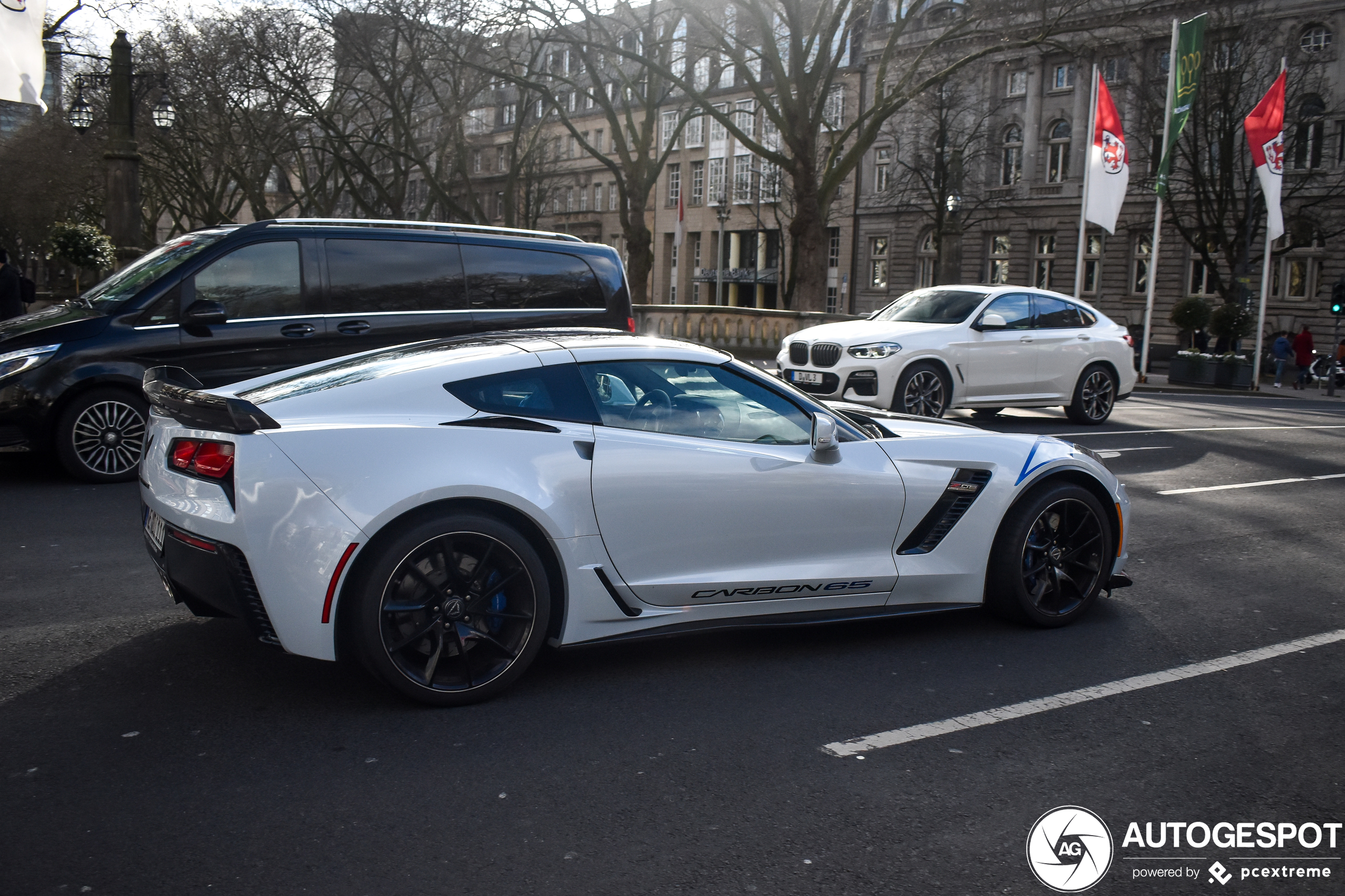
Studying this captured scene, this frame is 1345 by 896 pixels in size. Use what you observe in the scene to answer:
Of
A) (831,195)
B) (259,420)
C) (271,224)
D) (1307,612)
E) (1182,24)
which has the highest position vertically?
(1182,24)

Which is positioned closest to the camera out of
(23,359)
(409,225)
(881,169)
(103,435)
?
(23,359)

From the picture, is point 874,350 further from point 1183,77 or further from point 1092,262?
point 1092,262

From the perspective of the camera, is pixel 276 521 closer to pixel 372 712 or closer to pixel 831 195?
pixel 372 712

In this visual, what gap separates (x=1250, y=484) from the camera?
34.3 feet

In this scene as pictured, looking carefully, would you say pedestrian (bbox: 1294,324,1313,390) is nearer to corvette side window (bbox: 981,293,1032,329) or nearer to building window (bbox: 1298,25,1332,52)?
building window (bbox: 1298,25,1332,52)

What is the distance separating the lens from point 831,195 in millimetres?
24859

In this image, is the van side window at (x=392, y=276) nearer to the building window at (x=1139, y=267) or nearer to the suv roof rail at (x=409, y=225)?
the suv roof rail at (x=409, y=225)

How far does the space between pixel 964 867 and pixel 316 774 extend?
1.92 meters

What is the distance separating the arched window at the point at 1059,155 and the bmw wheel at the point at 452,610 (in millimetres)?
54509

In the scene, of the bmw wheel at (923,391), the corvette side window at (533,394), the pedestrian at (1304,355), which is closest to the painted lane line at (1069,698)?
the corvette side window at (533,394)

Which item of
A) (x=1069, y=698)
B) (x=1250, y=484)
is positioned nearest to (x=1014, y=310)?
(x=1250, y=484)

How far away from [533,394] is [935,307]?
1073cm

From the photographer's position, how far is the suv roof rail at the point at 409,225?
917 cm

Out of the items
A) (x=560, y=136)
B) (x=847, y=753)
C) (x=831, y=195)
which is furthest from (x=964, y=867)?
(x=560, y=136)
